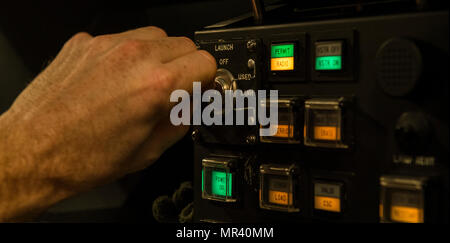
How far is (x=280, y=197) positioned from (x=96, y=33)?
96cm

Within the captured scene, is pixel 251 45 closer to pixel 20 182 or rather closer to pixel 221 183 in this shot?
pixel 221 183

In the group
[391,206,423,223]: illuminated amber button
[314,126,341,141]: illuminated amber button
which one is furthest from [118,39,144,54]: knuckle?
[391,206,423,223]: illuminated amber button

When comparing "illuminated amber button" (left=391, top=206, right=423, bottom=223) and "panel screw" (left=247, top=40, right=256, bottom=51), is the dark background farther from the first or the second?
"illuminated amber button" (left=391, top=206, right=423, bottom=223)

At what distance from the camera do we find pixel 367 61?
53cm

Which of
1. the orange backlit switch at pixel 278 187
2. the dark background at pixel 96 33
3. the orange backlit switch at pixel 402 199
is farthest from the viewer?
the dark background at pixel 96 33

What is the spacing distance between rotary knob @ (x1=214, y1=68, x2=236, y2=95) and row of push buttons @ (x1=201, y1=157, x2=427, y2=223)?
0.11 meters

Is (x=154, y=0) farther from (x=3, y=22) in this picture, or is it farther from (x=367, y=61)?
(x=367, y=61)

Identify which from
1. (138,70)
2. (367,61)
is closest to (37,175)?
(138,70)

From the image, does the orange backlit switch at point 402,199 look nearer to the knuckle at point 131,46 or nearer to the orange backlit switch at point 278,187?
the orange backlit switch at point 278,187

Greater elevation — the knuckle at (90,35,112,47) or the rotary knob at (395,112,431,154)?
the knuckle at (90,35,112,47)

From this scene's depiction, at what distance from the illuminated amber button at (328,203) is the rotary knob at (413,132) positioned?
4.4 inches

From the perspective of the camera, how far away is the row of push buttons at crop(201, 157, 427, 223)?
49 cm

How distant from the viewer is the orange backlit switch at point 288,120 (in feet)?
1.87

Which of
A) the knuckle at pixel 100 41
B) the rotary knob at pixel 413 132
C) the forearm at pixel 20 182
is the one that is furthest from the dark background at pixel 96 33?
the rotary knob at pixel 413 132
